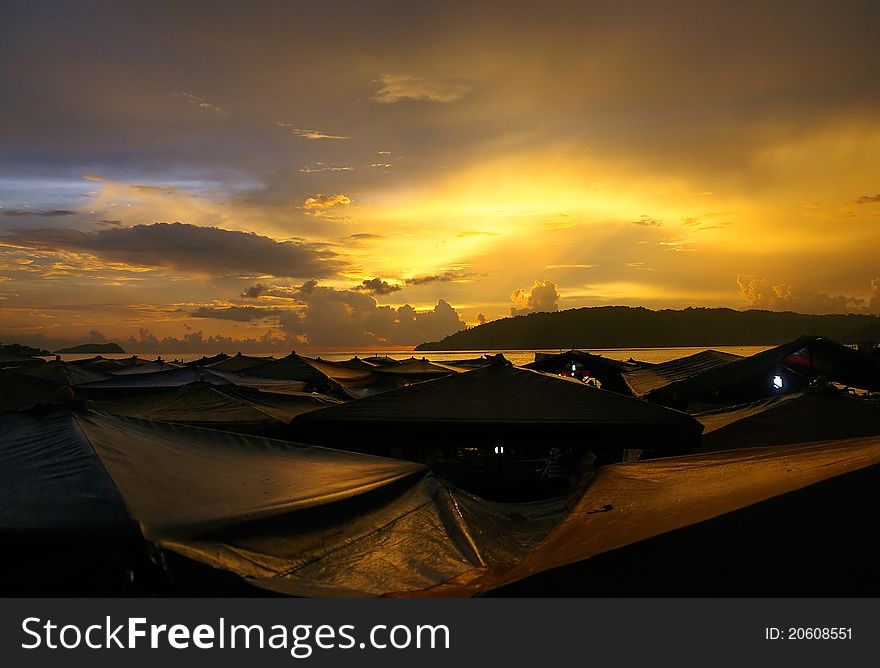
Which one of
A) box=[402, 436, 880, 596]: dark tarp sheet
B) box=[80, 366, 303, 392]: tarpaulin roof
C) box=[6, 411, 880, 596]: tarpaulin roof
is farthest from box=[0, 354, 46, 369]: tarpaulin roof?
box=[402, 436, 880, 596]: dark tarp sheet

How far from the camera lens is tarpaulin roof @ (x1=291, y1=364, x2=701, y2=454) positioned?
7.11 meters

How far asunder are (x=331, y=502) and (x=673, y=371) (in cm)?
1761

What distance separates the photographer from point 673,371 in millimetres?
20047

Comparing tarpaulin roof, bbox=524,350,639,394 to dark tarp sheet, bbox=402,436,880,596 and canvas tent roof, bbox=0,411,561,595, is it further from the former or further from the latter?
dark tarp sheet, bbox=402,436,880,596

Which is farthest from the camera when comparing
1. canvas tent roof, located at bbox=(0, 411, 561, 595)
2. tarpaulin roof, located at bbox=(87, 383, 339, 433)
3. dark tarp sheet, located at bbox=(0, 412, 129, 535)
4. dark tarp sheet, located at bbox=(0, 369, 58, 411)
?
dark tarp sheet, located at bbox=(0, 369, 58, 411)

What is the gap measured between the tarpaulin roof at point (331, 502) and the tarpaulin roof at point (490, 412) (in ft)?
4.00

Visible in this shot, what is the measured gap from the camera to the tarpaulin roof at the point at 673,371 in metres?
18.6

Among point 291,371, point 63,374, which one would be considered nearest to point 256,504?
point 63,374

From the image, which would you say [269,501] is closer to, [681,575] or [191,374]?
[681,575]

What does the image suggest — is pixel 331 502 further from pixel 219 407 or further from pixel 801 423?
pixel 219 407

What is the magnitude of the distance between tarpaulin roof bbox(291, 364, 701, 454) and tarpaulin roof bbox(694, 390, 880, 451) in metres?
1.62

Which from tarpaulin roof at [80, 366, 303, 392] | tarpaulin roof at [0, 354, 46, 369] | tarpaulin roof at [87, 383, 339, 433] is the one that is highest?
tarpaulin roof at [0, 354, 46, 369]

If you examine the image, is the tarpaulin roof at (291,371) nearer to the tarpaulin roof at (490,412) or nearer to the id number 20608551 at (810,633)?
the tarpaulin roof at (490,412)

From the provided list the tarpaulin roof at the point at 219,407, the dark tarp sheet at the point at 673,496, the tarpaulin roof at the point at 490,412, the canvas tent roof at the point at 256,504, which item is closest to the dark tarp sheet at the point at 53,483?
the canvas tent roof at the point at 256,504
